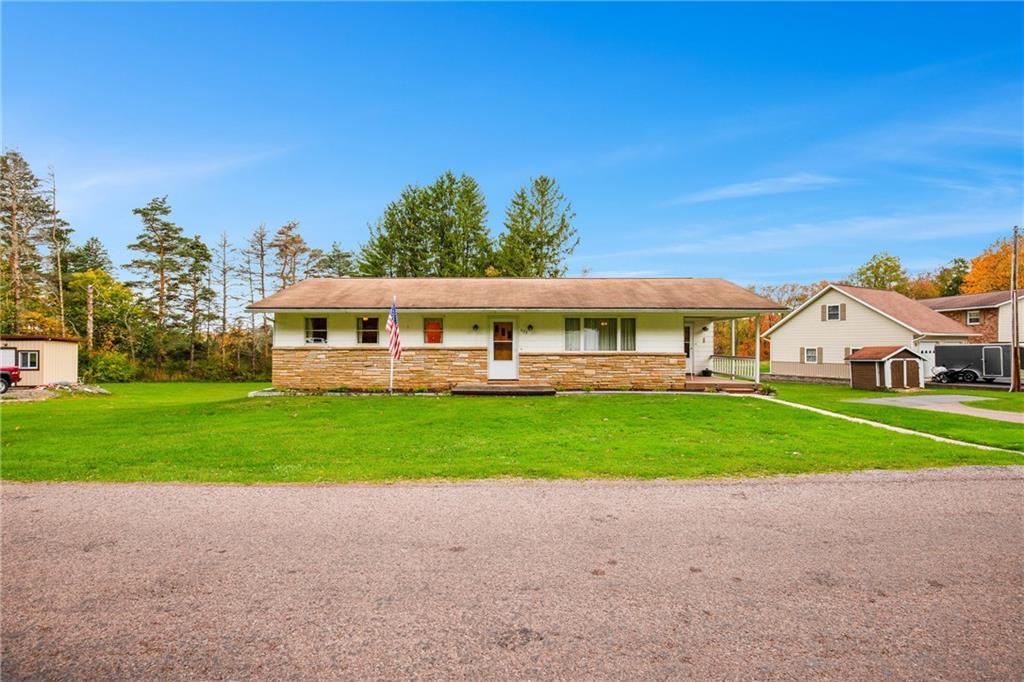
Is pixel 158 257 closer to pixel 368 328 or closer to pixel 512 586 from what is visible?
pixel 368 328

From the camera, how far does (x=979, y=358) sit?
25.0 meters

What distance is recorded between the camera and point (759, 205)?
31.6 m

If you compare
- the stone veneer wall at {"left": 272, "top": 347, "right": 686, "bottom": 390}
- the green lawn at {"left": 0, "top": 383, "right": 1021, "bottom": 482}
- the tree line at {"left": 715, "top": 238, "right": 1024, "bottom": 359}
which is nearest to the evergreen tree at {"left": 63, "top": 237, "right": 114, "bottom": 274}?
the stone veneer wall at {"left": 272, "top": 347, "right": 686, "bottom": 390}

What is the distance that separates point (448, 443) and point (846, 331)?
27.4m

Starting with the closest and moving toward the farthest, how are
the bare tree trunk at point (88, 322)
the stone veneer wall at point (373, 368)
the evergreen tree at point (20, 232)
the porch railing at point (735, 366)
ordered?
the stone veneer wall at point (373, 368) < the porch railing at point (735, 366) < the evergreen tree at point (20, 232) < the bare tree trunk at point (88, 322)

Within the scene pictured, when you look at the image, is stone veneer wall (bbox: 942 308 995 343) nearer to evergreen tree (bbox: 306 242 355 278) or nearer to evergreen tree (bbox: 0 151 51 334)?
evergreen tree (bbox: 306 242 355 278)

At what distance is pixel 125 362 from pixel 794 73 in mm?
39171

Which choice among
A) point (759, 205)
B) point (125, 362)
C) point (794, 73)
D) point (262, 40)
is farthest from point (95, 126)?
point (759, 205)

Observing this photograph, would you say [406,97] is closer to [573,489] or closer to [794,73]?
[794,73]

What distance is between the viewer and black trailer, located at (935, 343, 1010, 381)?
24203 mm

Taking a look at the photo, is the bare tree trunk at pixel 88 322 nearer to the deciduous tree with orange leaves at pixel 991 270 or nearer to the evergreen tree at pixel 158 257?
the evergreen tree at pixel 158 257

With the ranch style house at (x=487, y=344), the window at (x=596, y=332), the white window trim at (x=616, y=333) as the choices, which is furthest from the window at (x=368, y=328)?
the window at (x=596, y=332)

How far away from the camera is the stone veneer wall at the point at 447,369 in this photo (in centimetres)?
1733

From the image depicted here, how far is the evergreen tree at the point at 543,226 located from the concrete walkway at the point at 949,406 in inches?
928
